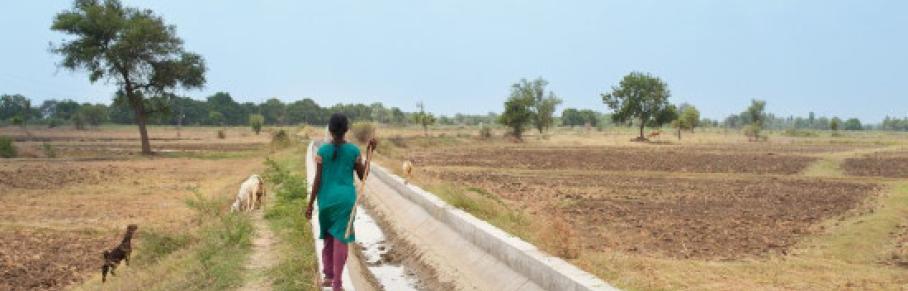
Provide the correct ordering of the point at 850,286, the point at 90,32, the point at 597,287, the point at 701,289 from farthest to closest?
the point at 90,32 < the point at 850,286 < the point at 701,289 < the point at 597,287

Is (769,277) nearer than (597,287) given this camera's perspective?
No

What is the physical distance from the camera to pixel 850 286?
9.20 m

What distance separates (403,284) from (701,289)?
3.54 m

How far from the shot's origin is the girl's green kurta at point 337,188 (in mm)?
7133

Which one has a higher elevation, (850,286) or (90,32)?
(90,32)

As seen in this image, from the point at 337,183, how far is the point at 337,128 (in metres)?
0.50

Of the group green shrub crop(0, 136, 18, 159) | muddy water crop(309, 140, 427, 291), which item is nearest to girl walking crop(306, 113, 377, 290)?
muddy water crop(309, 140, 427, 291)

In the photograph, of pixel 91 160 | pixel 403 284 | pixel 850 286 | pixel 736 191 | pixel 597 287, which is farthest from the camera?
pixel 91 160

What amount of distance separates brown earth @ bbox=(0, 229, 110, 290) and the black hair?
5.51 metres

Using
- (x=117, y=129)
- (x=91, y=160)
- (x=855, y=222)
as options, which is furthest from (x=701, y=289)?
(x=117, y=129)

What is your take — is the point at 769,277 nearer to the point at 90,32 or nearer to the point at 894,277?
the point at 894,277

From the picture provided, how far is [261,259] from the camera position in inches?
386

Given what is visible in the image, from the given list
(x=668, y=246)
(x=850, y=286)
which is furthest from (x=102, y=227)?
(x=850, y=286)

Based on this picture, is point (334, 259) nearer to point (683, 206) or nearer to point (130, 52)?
point (683, 206)
